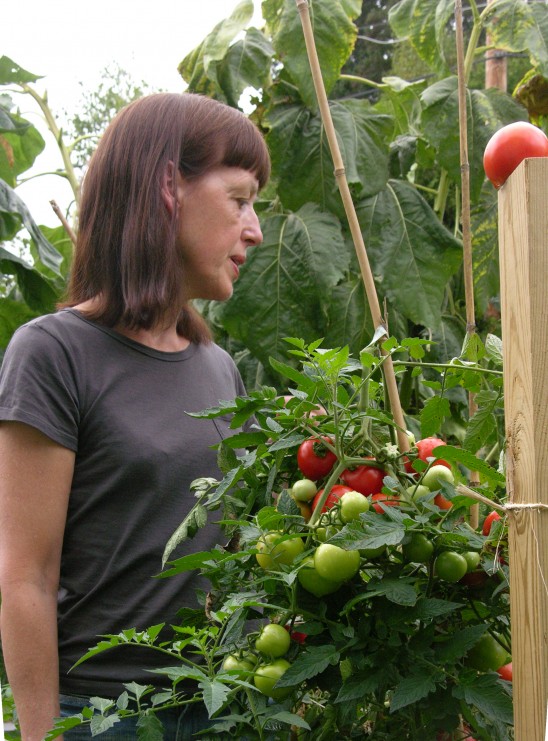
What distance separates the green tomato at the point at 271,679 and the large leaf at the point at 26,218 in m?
1.53

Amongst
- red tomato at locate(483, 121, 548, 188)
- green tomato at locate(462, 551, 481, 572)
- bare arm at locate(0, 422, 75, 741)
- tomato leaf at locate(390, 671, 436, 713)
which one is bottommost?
bare arm at locate(0, 422, 75, 741)

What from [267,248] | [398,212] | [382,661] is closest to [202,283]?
[382,661]

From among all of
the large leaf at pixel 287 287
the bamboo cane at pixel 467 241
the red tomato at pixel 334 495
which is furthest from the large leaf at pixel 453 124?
the red tomato at pixel 334 495

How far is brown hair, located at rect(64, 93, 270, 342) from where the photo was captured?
1.09 meters

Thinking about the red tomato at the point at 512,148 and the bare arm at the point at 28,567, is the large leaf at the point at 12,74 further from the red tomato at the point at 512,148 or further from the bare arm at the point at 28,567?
the red tomato at the point at 512,148

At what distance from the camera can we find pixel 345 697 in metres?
0.63

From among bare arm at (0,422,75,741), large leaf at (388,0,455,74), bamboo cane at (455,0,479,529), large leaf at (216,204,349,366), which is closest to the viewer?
bamboo cane at (455,0,479,529)

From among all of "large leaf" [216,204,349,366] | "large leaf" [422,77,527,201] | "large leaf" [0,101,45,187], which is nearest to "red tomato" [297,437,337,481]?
"large leaf" [216,204,349,366]

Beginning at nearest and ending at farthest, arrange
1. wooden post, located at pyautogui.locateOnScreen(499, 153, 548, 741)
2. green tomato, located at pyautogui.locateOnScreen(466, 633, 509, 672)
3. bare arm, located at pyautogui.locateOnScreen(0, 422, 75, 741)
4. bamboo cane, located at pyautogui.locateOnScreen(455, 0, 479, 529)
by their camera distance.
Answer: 1. wooden post, located at pyautogui.locateOnScreen(499, 153, 548, 741)
2. green tomato, located at pyautogui.locateOnScreen(466, 633, 509, 672)
3. bamboo cane, located at pyautogui.locateOnScreen(455, 0, 479, 529)
4. bare arm, located at pyautogui.locateOnScreen(0, 422, 75, 741)

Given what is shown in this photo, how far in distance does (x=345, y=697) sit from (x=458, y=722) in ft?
0.32

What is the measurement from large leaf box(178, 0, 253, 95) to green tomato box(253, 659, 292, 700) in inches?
65.6

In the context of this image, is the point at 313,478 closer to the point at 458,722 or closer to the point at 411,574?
the point at 411,574

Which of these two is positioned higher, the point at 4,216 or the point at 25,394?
the point at 25,394

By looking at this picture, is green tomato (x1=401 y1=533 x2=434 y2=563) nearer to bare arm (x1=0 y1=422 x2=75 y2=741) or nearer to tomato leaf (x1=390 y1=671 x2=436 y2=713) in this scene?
tomato leaf (x1=390 y1=671 x2=436 y2=713)
